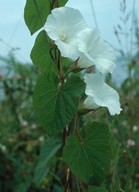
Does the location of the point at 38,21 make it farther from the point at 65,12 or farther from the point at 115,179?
the point at 115,179

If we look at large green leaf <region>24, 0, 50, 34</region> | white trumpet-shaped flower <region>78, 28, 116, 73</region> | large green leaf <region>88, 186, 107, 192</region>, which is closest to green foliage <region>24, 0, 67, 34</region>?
large green leaf <region>24, 0, 50, 34</region>

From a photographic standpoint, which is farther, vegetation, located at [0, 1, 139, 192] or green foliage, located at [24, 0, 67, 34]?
vegetation, located at [0, 1, 139, 192]

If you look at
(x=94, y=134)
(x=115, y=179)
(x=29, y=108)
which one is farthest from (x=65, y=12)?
(x=29, y=108)

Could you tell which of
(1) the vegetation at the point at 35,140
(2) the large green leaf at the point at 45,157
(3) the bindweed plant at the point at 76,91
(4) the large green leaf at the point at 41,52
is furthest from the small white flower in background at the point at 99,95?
(2) the large green leaf at the point at 45,157

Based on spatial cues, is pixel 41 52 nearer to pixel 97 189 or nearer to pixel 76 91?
pixel 76 91

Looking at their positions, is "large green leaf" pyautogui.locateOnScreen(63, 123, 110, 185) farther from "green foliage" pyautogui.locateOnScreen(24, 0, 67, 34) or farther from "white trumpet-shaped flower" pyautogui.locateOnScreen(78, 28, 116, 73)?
"green foliage" pyautogui.locateOnScreen(24, 0, 67, 34)

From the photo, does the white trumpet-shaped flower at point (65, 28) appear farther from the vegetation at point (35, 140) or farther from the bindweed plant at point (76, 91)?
the vegetation at point (35, 140)
